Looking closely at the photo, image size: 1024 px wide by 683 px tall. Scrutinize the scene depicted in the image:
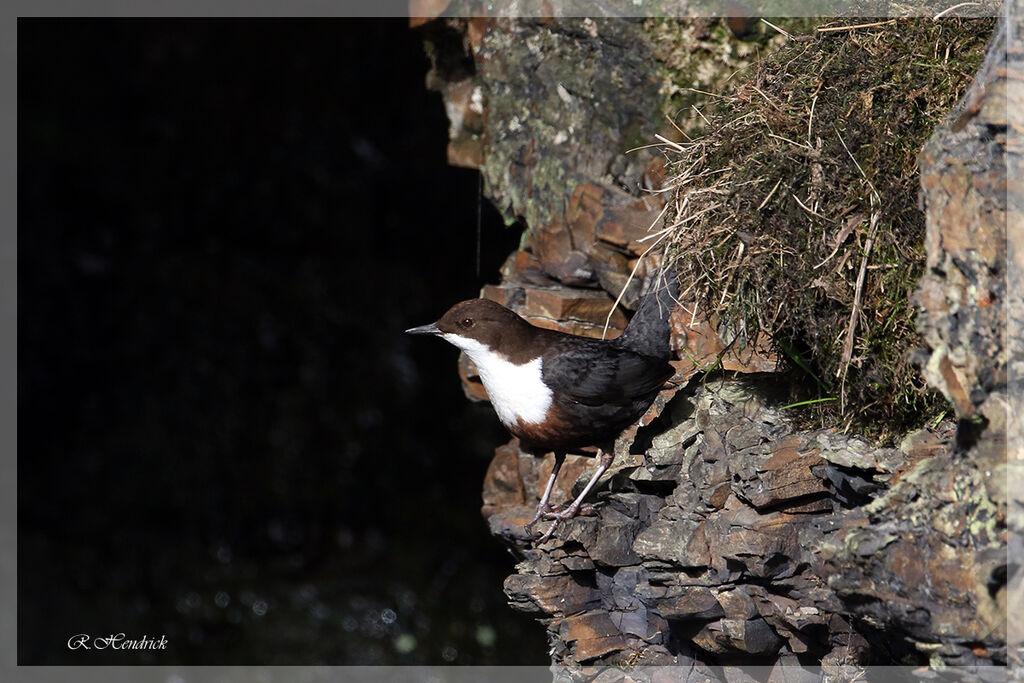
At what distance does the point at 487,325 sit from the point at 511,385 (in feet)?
0.75

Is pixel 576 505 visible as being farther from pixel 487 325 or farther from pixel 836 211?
pixel 836 211

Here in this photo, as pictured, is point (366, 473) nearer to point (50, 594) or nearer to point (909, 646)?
point (50, 594)

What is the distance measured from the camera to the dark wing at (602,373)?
10.6 feet

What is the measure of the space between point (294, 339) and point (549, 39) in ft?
12.2

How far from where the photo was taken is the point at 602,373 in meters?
3.24

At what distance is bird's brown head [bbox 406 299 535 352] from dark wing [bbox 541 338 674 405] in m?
0.15

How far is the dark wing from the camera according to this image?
3.23 m

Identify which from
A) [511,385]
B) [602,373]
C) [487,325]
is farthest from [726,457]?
[487,325]

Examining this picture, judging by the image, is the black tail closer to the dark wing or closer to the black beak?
the dark wing
